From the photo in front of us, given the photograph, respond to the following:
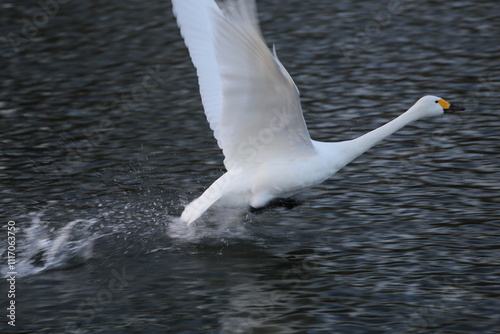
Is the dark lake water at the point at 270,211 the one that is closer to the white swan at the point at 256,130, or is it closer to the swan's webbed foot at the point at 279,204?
the swan's webbed foot at the point at 279,204

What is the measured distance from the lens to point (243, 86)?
27.9 ft

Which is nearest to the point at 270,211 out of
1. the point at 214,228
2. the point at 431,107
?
the point at 214,228

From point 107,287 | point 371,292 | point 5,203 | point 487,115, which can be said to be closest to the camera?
point 371,292

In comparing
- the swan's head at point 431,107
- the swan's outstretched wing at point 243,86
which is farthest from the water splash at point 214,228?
the swan's head at point 431,107

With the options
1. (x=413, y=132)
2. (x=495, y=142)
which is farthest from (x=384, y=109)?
(x=495, y=142)

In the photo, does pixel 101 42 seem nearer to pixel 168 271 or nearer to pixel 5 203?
pixel 5 203

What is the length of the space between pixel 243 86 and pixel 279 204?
6.01 ft

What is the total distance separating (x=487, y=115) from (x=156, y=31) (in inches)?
335

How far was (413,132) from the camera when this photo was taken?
13289 millimetres

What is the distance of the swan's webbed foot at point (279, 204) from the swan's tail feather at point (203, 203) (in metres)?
0.41

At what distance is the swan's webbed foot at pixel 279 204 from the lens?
32.0 feet

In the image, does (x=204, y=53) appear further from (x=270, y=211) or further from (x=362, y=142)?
(x=270, y=211)

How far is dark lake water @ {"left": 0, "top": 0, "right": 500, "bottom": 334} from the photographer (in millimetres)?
8539

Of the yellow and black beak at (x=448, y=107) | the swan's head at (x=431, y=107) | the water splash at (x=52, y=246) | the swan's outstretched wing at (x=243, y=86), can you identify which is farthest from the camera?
the yellow and black beak at (x=448, y=107)
